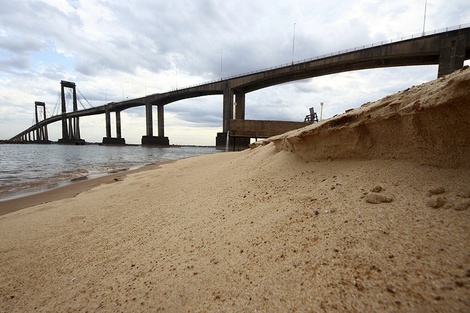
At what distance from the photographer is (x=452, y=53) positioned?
20656mm

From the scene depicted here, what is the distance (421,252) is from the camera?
113 centimetres

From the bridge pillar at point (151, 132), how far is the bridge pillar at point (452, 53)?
57.8 m

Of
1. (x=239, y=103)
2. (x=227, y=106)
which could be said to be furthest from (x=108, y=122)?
(x=239, y=103)

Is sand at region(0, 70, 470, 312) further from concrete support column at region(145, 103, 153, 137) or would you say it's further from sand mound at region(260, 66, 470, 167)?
concrete support column at region(145, 103, 153, 137)

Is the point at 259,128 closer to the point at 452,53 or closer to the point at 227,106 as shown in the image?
the point at 227,106

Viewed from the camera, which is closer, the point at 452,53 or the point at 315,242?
the point at 315,242

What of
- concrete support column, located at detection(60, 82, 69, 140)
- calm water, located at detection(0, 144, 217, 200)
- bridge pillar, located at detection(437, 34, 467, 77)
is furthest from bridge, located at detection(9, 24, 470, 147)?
concrete support column, located at detection(60, 82, 69, 140)

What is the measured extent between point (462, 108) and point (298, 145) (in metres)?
1.74

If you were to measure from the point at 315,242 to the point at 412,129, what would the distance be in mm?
1455

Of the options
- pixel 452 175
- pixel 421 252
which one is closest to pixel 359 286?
pixel 421 252

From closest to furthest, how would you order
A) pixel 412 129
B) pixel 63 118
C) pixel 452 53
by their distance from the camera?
pixel 412 129
pixel 452 53
pixel 63 118

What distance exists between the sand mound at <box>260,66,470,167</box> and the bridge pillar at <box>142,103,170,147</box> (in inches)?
2490

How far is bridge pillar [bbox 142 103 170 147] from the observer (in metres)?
59.6

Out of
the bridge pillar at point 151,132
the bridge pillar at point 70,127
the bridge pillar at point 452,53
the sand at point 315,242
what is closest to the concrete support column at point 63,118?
the bridge pillar at point 70,127
